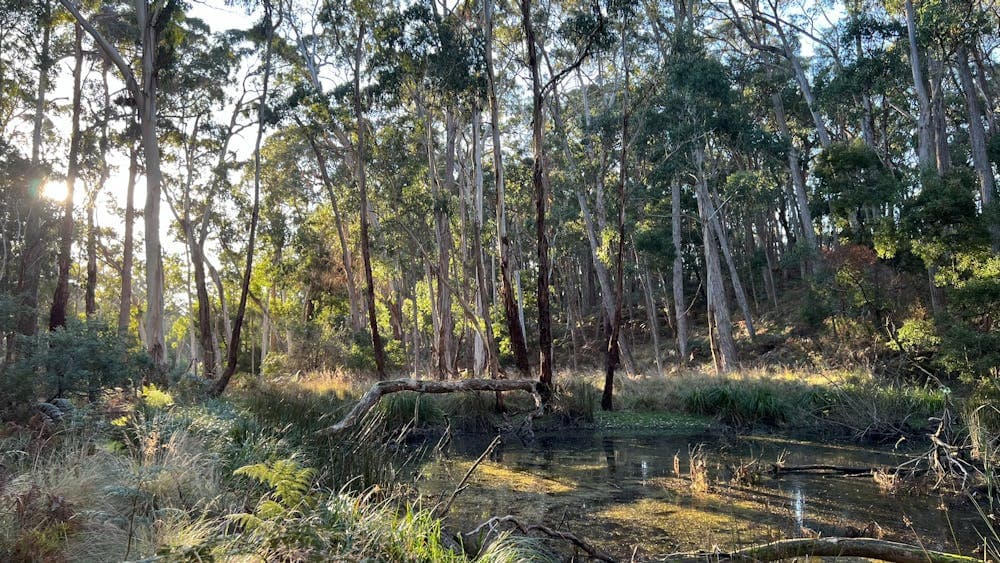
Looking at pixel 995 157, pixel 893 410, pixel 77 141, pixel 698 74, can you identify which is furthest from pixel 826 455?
pixel 77 141

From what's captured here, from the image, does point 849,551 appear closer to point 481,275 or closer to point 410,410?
point 410,410

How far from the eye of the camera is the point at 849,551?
11.4 ft

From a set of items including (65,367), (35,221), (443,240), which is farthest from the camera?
(35,221)

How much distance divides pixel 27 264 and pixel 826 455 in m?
26.6

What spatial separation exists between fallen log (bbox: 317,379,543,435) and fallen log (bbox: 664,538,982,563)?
5292 millimetres

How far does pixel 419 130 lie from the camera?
65.6 feet

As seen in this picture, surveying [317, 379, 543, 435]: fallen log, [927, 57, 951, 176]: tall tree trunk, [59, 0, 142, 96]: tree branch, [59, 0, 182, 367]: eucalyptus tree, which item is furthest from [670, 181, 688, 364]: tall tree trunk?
[59, 0, 142, 96]: tree branch

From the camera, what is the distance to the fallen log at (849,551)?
318 centimetres

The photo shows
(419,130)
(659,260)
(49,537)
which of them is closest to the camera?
(49,537)

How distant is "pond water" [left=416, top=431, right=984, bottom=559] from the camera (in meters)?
5.73

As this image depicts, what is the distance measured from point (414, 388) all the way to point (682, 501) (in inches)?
159

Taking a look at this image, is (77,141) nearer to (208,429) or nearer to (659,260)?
(208,429)

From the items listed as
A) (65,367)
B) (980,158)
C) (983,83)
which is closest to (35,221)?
(65,367)

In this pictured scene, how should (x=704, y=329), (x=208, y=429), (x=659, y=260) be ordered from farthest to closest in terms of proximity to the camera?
(x=704, y=329)
(x=659, y=260)
(x=208, y=429)
